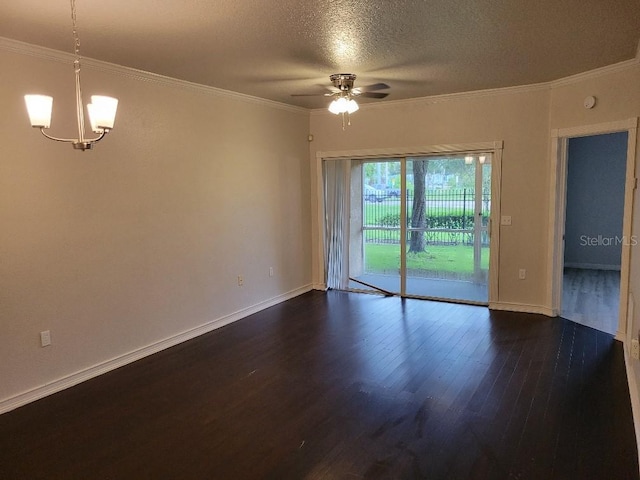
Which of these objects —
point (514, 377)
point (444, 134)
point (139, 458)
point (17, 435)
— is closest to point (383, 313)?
point (514, 377)

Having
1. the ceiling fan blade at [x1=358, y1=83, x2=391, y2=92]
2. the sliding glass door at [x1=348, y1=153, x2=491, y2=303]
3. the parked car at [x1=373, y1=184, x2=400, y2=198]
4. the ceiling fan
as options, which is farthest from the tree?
the ceiling fan

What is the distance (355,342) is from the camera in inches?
171

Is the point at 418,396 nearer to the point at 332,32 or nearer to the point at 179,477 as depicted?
the point at 179,477

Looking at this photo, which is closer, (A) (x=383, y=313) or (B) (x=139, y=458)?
(B) (x=139, y=458)

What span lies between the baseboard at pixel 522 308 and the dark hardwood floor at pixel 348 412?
42 centimetres

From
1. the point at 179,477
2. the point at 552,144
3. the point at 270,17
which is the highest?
the point at 270,17

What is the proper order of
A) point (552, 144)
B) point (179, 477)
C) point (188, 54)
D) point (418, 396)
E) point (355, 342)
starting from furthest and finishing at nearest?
1. point (552, 144)
2. point (355, 342)
3. point (188, 54)
4. point (418, 396)
5. point (179, 477)

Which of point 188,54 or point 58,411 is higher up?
point 188,54

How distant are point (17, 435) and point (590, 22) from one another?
4.62m

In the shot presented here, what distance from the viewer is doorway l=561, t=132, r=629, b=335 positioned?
735 cm

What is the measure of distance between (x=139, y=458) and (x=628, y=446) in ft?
9.41

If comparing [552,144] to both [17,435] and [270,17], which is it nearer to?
[270,17]

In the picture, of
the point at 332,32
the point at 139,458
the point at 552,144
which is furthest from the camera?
the point at 552,144

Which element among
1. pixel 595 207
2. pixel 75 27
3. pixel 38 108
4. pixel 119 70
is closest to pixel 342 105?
pixel 119 70
